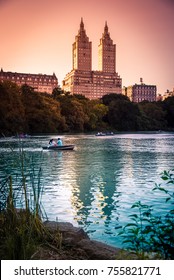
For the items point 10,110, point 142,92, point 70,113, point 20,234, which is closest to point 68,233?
point 20,234

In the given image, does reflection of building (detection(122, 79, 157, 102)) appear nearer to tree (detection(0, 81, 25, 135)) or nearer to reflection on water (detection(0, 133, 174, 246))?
tree (detection(0, 81, 25, 135))

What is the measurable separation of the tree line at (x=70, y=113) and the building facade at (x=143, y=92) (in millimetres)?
26526

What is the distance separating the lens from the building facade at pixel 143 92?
93250 millimetres

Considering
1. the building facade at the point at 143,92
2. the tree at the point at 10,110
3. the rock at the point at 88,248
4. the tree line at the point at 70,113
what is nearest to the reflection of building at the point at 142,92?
the building facade at the point at 143,92

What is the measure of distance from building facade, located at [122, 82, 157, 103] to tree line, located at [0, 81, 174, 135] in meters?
26.5

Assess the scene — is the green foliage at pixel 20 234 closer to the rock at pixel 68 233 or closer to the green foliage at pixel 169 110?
the rock at pixel 68 233

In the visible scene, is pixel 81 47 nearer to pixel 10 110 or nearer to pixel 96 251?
pixel 10 110

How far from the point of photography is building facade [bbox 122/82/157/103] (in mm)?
93250

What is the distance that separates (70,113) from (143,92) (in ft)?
169

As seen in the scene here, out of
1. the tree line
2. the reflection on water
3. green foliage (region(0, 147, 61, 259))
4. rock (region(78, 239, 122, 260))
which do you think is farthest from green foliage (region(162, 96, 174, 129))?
green foliage (region(0, 147, 61, 259))
